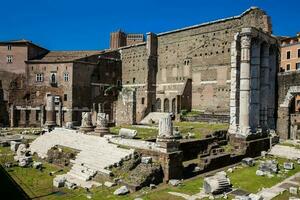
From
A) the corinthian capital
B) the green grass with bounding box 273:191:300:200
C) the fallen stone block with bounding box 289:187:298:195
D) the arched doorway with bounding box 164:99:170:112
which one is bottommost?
the green grass with bounding box 273:191:300:200

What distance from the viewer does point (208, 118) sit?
32.9m

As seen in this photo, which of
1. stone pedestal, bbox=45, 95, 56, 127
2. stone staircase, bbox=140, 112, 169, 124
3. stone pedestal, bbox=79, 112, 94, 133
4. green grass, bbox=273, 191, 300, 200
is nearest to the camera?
green grass, bbox=273, 191, 300, 200

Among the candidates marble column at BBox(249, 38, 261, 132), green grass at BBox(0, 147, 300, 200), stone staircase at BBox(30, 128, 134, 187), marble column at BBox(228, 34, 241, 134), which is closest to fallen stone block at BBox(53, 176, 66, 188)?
green grass at BBox(0, 147, 300, 200)

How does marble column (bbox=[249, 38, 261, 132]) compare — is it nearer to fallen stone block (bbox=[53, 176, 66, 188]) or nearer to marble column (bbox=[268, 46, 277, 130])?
marble column (bbox=[268, 46, 277, 130])

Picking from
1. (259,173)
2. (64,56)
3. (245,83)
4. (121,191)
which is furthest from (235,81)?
(64,56)

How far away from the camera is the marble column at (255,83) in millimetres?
23881

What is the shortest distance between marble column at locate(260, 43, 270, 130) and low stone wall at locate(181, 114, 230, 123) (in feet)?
16.0

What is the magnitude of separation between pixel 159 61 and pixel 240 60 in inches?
838

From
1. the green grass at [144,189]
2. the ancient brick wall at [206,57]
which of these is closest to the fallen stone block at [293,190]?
the green grass at [144,189]

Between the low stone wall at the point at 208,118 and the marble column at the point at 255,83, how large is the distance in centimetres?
682

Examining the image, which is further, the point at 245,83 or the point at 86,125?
the point at 86,125

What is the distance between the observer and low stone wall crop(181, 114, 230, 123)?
103 feet

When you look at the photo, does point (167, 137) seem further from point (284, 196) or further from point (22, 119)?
point (22, 119)

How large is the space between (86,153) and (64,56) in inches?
1342
